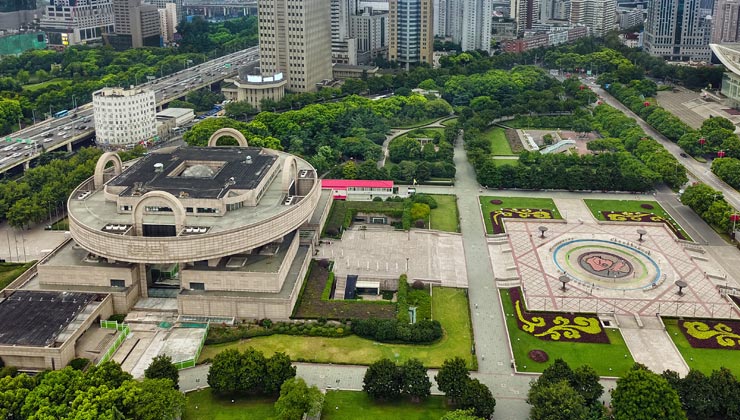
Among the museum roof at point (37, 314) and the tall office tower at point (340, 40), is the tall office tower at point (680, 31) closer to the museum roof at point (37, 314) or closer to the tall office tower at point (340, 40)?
the tall office tower at point (340, 40)

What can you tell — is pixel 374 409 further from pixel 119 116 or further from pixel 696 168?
pixel 119 116

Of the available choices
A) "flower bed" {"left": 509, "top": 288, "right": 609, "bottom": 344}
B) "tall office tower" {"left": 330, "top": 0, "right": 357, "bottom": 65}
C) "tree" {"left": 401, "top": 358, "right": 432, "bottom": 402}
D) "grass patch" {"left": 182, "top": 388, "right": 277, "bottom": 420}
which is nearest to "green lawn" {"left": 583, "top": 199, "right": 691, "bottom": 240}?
"flower bed" {"left": 509, "top": 288, "right": 609, "bottom": 344}

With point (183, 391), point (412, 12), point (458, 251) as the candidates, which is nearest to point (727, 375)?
point (458, 251)

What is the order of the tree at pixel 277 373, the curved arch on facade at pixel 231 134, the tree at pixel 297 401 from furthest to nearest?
1. the curved arch on facade at pixel 231 134
2. the tree at pixel 277 373
3. the tree at pixel 297 401

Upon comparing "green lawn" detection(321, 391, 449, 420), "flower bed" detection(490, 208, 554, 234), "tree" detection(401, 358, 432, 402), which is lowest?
"green lawn" detection(321, 391, 449, 420)

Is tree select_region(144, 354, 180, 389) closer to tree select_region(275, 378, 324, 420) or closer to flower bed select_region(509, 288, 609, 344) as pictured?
tree select_region(275, 378, 324, 420)

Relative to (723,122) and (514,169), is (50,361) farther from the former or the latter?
(723,122)

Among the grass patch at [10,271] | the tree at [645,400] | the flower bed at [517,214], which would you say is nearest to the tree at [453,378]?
the tree at [645,400]

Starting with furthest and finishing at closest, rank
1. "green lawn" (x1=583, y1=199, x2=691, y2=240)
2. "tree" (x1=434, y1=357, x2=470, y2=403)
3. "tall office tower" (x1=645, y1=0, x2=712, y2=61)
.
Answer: "tall office tower" (x1=645, y1=0, x2=712, y2=61) < "green lawn" (x1=583, y1=199, x2=691, y2=240) < "tree" (x1=434, y1=357, x2=470, y2=403)
